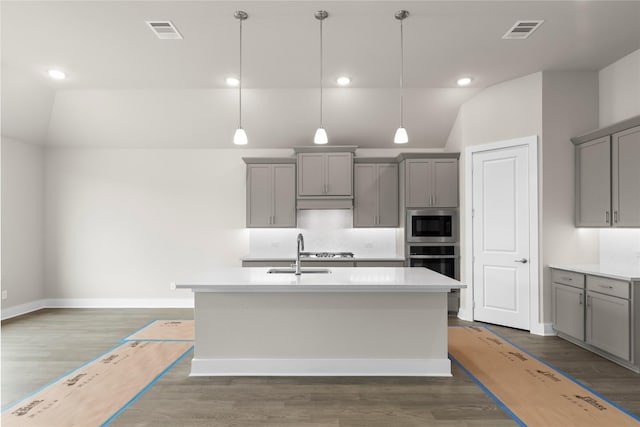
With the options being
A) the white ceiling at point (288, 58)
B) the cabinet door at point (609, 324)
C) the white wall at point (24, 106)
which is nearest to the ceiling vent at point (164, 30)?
the white ceiling at point (288, 58)

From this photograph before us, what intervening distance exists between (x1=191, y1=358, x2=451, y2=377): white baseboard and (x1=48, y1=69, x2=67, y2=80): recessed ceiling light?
3937mm

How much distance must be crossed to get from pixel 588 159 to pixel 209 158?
5261 mm

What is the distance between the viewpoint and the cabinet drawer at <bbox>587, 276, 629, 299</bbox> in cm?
334

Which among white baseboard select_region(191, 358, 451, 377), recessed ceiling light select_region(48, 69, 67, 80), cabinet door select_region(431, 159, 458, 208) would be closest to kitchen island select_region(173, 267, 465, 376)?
white baseboard select_region(191, 358, 451, 377)

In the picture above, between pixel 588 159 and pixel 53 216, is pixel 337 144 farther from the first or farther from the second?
pixel 53 216

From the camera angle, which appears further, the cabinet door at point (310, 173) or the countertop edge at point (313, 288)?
the cabinet door at point (310, 173)

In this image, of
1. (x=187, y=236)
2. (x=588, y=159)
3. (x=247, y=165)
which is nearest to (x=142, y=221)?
(x=187, y=236)

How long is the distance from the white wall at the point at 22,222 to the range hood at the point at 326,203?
166 inches

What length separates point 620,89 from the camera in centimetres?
420

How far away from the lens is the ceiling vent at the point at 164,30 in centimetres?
344

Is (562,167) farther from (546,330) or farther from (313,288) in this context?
(313,288)

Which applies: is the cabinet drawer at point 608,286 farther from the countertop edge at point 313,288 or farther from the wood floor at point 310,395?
the countertop edge at point 313,288

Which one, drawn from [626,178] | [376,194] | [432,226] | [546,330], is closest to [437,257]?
[432,226]

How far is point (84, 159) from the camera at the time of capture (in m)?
6.10
